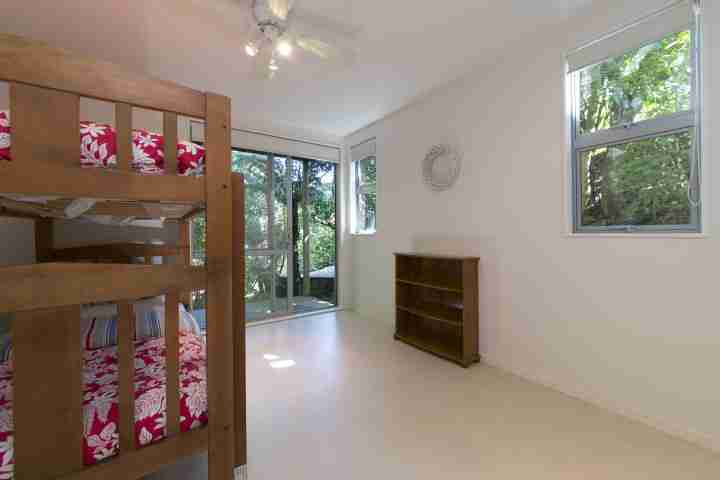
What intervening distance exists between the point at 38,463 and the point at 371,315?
337 centimetres

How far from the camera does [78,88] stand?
79 centimetres

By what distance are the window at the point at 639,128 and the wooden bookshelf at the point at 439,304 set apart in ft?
3.14

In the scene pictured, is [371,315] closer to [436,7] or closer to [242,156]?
[242,156]

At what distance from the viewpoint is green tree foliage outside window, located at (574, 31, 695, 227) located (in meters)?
1.65

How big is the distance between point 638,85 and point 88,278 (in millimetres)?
2763

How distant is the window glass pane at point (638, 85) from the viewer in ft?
5.39

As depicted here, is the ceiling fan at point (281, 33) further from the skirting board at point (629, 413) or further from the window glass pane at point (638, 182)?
the skirting board at point (629, 413)

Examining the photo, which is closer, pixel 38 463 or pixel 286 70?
pixel 38 463

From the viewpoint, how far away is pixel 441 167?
117 inches

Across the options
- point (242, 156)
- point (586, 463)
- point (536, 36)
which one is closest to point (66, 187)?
point (586, 463)

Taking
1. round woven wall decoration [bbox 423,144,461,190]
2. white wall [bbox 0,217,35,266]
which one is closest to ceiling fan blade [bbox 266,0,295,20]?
round woven wall decoration [bbox 423,144,461,190]

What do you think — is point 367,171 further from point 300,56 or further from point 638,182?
point 638,182

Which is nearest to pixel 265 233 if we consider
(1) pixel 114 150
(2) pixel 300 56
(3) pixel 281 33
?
(2) pixel 300 56

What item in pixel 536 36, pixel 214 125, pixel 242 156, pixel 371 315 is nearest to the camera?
pixel 214 125
